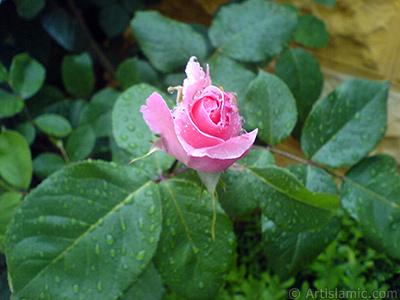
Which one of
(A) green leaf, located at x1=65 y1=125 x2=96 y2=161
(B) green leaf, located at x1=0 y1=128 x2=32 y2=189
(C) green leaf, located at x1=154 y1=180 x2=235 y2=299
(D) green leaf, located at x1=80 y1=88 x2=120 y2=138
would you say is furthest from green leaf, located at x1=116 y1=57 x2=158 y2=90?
(C) green leaf, located at x1=154 y1=180 x2=235 y2=299

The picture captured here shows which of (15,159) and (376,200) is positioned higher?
(15,159)

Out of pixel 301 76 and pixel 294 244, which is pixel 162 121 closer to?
pixel 294 244

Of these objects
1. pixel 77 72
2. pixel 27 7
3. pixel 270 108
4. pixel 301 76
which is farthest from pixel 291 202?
pixel 27 7

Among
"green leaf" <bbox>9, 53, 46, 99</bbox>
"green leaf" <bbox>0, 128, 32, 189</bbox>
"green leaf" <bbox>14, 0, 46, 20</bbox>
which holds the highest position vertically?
"green leaf" <bbox>14, 0, 46, 20</bbox>

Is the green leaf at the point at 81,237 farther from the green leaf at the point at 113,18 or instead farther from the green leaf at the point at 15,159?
the green leaf at the point at 113,18

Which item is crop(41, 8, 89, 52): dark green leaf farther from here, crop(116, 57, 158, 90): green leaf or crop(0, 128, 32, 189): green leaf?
crop(0, 128, 32, 189): green leaf

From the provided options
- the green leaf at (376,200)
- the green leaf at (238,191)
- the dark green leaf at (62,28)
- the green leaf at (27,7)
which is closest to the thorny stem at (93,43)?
the dark green leaf at (62,28)
